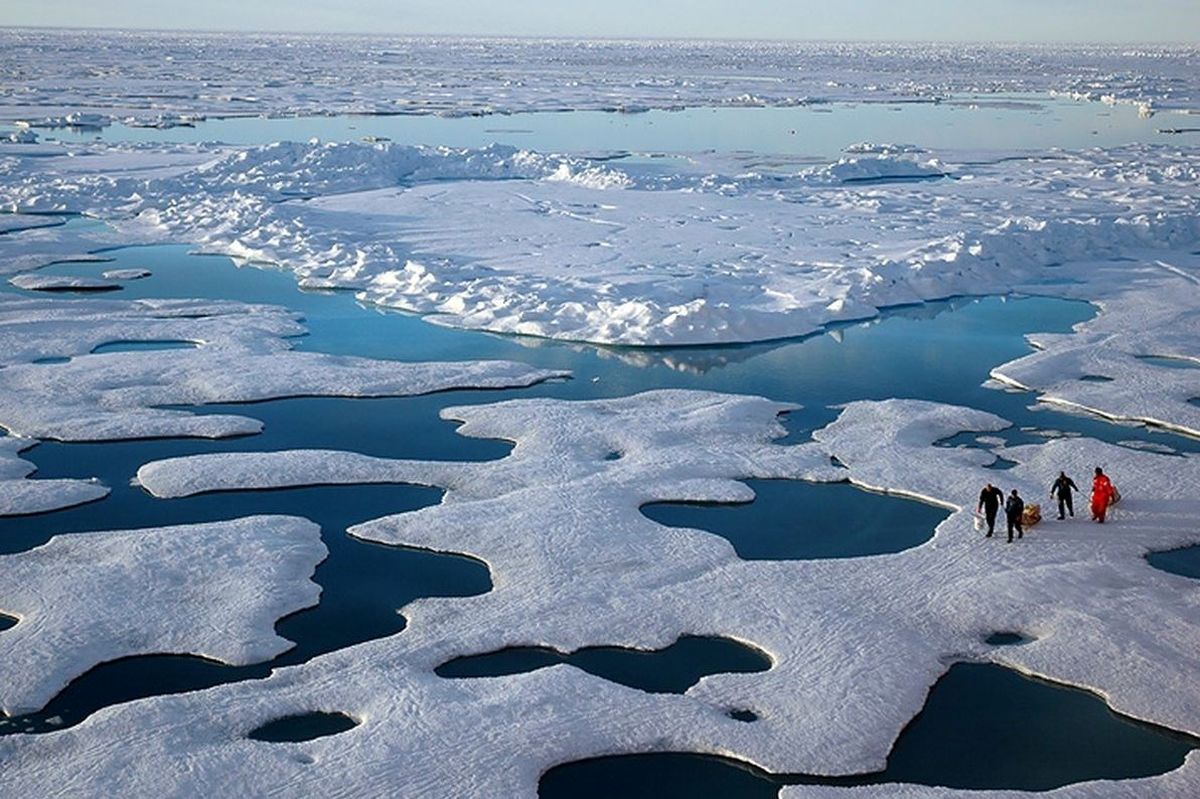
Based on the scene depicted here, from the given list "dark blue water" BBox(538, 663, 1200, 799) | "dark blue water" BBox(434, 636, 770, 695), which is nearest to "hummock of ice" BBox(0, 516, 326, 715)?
"dark blue water" BBox(434, 636, 770, 695)

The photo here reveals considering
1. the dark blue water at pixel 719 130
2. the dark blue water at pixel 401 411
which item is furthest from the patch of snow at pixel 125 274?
the dark blue water at pixel 719 130

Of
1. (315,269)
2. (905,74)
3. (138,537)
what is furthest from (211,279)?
(905,74)

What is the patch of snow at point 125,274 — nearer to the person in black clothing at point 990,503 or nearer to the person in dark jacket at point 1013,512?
the person in black clothing at point 990,503

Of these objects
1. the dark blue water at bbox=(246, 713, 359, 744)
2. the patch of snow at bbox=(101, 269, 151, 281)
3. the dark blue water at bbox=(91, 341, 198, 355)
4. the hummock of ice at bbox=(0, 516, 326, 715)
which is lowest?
the dark blue water at bbox=(91, 341, 198, 355)

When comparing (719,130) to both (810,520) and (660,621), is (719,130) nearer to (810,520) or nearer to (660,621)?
(810,520)

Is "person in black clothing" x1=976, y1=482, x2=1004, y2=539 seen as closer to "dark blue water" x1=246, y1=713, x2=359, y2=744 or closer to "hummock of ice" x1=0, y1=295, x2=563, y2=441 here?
"dark blue water" x1=246, y1=713, x2=359, y2=744
